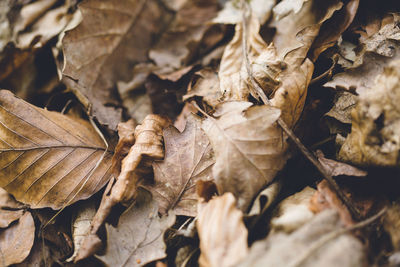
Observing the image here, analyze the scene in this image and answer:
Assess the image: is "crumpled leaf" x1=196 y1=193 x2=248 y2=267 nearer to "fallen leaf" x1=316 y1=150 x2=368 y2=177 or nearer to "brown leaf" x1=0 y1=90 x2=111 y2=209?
"fallen leaf" x1=316 y1=150 x2=368 y2=177

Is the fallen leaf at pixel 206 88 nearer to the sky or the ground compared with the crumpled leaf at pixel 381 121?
nearer to the sky

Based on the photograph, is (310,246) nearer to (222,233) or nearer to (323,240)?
(323,240)

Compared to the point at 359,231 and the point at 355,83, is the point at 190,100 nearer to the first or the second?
the point at 355,83

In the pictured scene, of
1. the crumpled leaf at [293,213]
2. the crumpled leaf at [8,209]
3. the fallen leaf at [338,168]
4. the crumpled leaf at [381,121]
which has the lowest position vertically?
the fallen leaf at [338,168]

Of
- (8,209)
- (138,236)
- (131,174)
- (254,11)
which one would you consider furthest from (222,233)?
(254,11)

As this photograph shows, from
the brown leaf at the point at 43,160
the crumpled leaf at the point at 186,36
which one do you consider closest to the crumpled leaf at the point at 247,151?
the brown leaf at the point at 43,160

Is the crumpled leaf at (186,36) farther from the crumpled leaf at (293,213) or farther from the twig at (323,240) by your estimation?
the twig at (323,240)

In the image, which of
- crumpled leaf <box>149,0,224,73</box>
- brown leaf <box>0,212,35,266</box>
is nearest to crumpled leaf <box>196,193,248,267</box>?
brown leaf <box>0,212,35,266</box>
